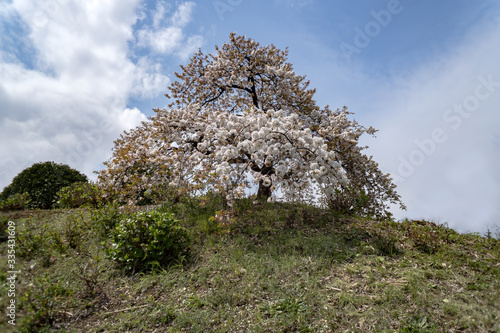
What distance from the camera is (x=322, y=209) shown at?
733 cm

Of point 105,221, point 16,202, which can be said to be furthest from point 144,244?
point 16,202

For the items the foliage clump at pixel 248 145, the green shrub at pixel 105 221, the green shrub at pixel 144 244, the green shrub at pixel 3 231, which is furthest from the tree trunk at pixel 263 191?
the green shrub at pixel 3 231

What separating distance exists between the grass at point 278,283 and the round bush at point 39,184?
206 inches

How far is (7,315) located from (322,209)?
6.35m

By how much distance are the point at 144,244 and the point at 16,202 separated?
8006 millimetres

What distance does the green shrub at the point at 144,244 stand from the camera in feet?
15.8

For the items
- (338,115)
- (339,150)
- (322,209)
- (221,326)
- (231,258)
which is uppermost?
(338,115)

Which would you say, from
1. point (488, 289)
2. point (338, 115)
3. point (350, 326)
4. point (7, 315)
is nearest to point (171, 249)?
point (7, 315)

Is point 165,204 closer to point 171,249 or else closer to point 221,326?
point 171,249

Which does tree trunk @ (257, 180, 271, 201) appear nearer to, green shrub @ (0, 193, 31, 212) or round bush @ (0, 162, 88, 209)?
round bush @ (0, 162, 88, 209)

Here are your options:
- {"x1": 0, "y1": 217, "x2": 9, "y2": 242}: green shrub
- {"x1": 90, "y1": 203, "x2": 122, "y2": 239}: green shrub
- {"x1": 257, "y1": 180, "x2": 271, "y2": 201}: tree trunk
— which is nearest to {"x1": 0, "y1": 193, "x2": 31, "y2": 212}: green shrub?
{"x1": 0, "y1": 217, "x2": 9, "y2": 242}: green shrub

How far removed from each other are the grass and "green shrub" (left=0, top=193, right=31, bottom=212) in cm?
428

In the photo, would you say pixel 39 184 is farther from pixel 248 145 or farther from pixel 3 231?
pixel 248 145

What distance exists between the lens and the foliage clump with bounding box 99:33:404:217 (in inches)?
211
